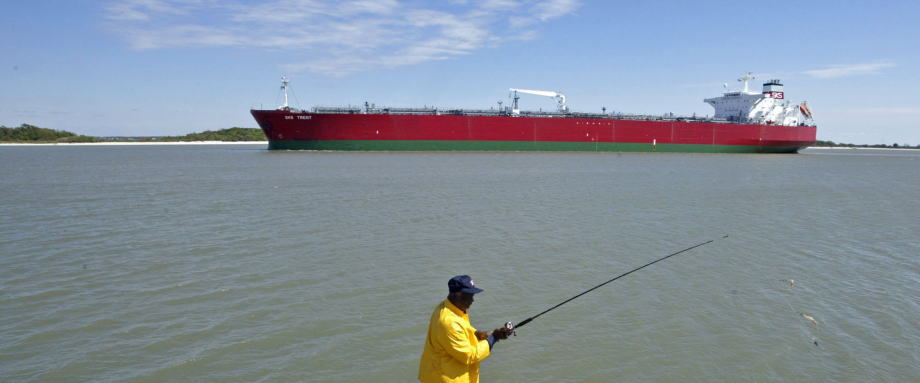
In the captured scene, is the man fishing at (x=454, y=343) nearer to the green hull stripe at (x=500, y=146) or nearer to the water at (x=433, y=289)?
the water at (x=433, y=289)

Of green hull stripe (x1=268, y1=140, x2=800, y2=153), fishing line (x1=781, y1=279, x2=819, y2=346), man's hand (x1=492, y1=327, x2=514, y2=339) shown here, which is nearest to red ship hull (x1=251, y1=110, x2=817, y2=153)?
green hull stripe (x1=268, y1=140, x2=800, y2=153)

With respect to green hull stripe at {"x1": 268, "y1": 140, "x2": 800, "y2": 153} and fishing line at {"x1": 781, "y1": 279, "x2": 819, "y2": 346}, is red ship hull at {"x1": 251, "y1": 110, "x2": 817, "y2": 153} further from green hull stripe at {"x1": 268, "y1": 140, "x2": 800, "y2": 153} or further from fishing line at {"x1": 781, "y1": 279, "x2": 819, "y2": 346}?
fishing line at {"x1": 781, "y1": 279, "x2": 819, "y2": 346}

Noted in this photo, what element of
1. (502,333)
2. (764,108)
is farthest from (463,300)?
(764,108)

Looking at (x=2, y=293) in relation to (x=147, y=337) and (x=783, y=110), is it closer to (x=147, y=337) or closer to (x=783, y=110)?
(x=147, y=337)

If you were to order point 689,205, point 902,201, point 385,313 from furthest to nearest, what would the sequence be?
point 902,201 < point 689,205 < point 385,313

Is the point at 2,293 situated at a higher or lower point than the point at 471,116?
lower

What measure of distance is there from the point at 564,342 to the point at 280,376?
10.0 ft

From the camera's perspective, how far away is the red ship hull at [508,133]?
153ft

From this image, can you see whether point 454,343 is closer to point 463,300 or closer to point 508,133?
point 463,300

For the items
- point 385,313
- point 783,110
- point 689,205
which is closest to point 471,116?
point 689,205

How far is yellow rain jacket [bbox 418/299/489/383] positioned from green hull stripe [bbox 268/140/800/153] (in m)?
44.9

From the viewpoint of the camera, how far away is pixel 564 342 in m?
5.73

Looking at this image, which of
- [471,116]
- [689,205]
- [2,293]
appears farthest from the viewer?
[471,116]

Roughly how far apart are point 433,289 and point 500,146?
43.6m
